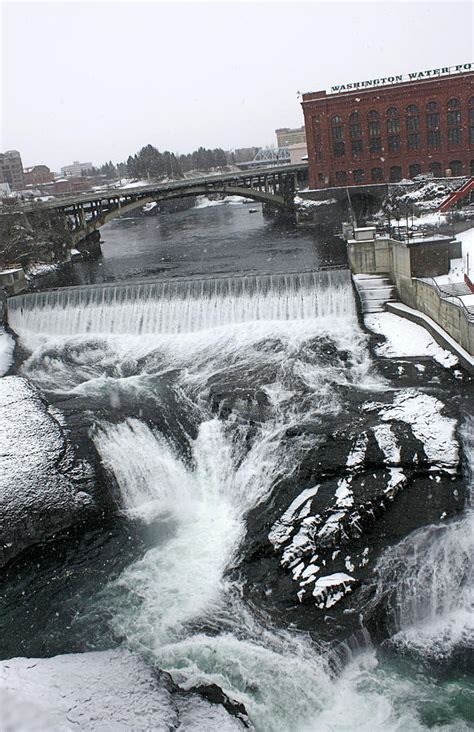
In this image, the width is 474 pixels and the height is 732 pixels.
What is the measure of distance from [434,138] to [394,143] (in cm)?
340

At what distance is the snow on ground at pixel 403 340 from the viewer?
815 inches

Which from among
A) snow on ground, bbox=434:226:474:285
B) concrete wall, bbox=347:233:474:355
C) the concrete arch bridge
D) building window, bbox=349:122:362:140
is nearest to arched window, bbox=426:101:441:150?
building window, bbox=349:122:362:140

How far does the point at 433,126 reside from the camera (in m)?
53.1

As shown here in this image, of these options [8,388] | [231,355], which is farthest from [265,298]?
[8,388]

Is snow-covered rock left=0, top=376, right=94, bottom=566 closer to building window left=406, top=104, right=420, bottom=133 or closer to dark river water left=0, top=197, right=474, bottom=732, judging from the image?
dark river water left=0, top=197, right=474, bottom=732

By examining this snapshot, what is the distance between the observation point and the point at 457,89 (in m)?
51.0

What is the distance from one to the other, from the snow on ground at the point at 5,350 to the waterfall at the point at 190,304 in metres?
0.99

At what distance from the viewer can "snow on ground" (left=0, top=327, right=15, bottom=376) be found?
25791 millimetres

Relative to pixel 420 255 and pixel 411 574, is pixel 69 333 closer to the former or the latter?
pixel 420 255

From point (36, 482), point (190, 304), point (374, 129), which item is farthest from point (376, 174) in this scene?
point (36, 482)

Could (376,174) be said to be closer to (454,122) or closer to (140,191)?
(454,122)

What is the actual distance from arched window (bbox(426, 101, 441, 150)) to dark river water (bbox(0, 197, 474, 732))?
3696cm

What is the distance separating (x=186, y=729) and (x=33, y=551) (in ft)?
21.0

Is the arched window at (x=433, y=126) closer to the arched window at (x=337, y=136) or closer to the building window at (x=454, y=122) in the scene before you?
the building window at (x=454, y=122)
